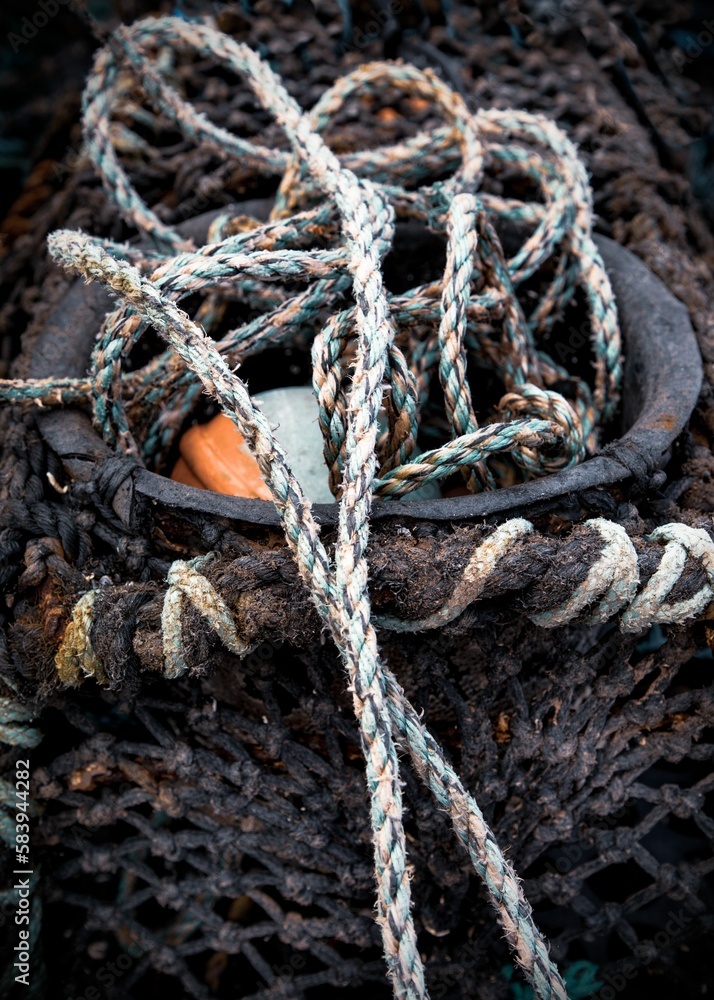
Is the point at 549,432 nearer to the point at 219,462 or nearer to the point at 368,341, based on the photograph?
the point at 368,341

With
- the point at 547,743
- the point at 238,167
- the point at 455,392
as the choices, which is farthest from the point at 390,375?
the point at 238,167

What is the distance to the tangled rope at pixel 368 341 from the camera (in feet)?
1.62

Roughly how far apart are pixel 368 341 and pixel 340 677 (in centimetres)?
24

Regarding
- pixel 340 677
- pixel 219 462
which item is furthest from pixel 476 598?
pixel 219 462

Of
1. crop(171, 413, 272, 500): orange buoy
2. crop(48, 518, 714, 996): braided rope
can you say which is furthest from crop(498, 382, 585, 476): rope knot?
crop(171, 413, 272, 500): orange buoy

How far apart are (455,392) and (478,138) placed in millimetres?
305

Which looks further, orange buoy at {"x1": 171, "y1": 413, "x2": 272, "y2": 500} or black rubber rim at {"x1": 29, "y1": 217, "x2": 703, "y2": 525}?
orange buoy at {"x1": 171, "y1": 413, "x2": 272, "y2": 500}

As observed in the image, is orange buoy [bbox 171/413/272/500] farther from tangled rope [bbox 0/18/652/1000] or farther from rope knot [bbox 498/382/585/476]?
rope knot [bbox 498/382/585/476]

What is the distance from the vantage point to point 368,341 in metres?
0.55

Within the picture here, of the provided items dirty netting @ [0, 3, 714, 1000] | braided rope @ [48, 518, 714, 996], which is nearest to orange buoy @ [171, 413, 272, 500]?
dirty netting @ [0, 3, 714, 1000]

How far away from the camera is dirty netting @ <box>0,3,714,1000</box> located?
1.81 feet

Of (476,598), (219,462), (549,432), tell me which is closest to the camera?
(476,598)

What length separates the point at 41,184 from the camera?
102cm

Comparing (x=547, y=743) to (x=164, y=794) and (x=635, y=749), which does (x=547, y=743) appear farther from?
(x=164, y=794)
